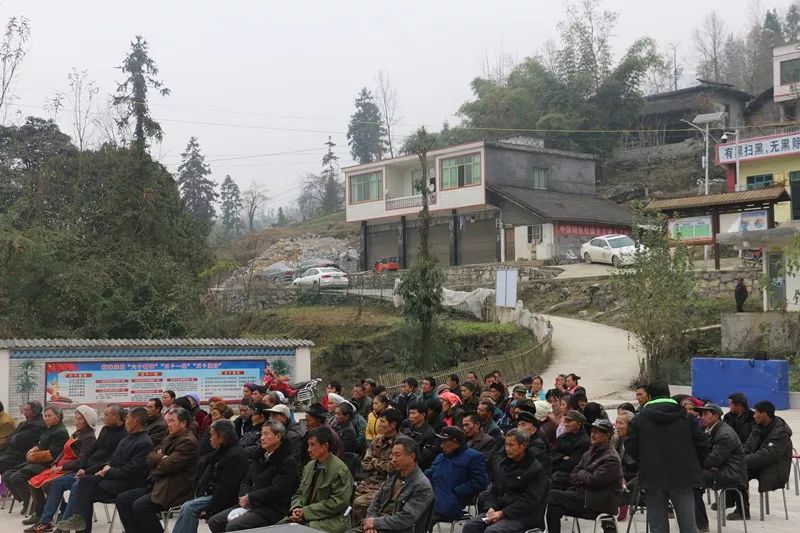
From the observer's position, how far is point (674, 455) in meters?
7.07

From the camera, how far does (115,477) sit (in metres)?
8.25

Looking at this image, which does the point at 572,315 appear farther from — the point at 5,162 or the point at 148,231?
the point at 5,162

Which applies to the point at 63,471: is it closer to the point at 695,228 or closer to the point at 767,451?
the point at 767,451

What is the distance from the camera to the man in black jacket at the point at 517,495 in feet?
22.0

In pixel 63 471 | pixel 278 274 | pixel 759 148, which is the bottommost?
pixel 63 471

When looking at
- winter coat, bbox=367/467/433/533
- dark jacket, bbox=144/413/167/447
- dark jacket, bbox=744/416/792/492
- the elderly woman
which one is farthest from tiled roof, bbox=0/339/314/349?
dark jacket, bbox=744/416/792/492

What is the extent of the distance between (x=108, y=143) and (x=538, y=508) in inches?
1088

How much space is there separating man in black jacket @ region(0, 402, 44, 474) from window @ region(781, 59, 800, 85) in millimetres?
43806

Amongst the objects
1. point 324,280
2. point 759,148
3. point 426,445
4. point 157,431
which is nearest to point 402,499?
point 426,445

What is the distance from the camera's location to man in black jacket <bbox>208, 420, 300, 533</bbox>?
23.8 feet

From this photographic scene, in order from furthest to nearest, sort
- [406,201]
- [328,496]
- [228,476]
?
[406,201] → [228,476] → [328,496]

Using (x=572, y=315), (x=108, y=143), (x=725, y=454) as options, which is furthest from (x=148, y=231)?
(x=725, y=454)

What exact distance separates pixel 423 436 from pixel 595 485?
6.21ft

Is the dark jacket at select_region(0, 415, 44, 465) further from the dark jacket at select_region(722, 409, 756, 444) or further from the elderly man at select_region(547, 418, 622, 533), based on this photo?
the dark jacket at select_region(722, 409, 756, 444)
